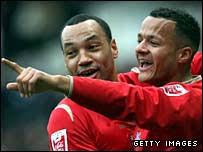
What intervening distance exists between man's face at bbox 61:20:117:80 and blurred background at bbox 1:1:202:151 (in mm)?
3088

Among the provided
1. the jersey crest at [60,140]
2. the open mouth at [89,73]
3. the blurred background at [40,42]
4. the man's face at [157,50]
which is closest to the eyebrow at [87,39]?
the open mouth at [89,73]

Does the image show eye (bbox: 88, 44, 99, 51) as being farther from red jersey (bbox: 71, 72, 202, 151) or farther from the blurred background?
the blurred background

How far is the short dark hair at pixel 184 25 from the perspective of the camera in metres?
3.47

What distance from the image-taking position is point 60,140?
3.44 m

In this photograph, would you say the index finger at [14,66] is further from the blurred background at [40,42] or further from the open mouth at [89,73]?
the blurred background at [40,42]

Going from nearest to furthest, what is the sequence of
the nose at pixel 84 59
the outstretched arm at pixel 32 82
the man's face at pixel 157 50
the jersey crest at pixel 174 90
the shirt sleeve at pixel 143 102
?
1. the outstretched arm at pixel 32 82
2. the shirt sleeve at pixel 143 102
3. the jersey crest at pixel 174 90
4. the man's face at pixel 157 50
5. the nose at pixel 84 59

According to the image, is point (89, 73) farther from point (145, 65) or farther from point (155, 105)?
point (155, 105)

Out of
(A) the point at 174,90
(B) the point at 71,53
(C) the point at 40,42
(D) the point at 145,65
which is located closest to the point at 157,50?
(D) the point at 145,65

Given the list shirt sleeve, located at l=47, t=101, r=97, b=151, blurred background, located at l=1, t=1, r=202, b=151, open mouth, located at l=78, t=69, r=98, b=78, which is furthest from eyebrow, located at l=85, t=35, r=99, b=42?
blurred background, located at l=1, t=1, r=202, b=151

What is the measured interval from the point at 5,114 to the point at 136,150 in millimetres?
3585

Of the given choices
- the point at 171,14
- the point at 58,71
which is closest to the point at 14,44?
the point at 58,71

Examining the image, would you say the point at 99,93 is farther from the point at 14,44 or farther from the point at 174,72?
the point at 14,44

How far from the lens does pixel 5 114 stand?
6.79 meters

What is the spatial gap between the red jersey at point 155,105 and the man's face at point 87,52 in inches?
23.4
